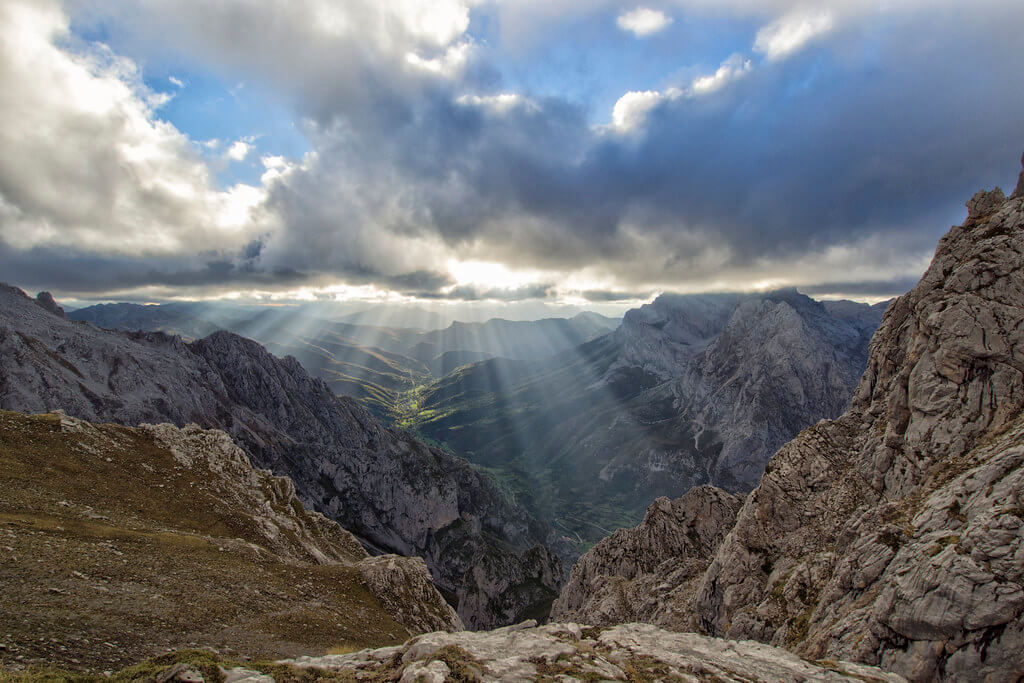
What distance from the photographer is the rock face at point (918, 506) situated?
1762cm

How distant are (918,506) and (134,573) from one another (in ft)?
166

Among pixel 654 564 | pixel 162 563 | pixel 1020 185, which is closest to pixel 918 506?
pixel 1020 185

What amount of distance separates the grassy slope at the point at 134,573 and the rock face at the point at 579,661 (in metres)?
9.80

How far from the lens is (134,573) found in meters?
26.3

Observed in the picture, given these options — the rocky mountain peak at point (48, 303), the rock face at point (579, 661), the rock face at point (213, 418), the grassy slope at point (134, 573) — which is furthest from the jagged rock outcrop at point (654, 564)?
the rocky mountain peak at point (48, 303)

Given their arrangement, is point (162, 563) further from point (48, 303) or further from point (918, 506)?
point (48, 303)

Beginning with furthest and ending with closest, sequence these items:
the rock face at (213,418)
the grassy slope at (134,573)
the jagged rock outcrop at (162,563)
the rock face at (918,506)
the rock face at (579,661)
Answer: the rock face at (213,418) → the jagged rock outcrop at (162,563) → the grassy slope at (134,573) → the rock face at (918,506) → the rock face at (579,661)

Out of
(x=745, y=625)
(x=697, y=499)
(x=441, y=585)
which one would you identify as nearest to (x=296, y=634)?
(x=745, y=625)

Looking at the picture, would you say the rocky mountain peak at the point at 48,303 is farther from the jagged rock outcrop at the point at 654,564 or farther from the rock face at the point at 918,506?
the rock face at the point at 918,506

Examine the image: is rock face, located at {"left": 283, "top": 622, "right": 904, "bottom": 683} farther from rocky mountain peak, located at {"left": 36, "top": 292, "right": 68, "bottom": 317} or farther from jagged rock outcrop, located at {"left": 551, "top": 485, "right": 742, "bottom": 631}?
rocky mountain peak, located at {"left": 36, "top": 292, "right": 68, "bottom": 317}

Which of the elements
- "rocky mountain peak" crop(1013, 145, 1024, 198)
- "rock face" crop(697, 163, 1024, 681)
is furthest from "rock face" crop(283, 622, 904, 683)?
"rocky mountain peak" crop(1013, 145, 1024, 198)

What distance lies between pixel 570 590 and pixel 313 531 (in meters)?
52.8

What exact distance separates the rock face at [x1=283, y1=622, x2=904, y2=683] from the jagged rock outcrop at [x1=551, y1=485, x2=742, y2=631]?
3672 centimetres

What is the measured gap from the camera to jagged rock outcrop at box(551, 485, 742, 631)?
57.2 metres
